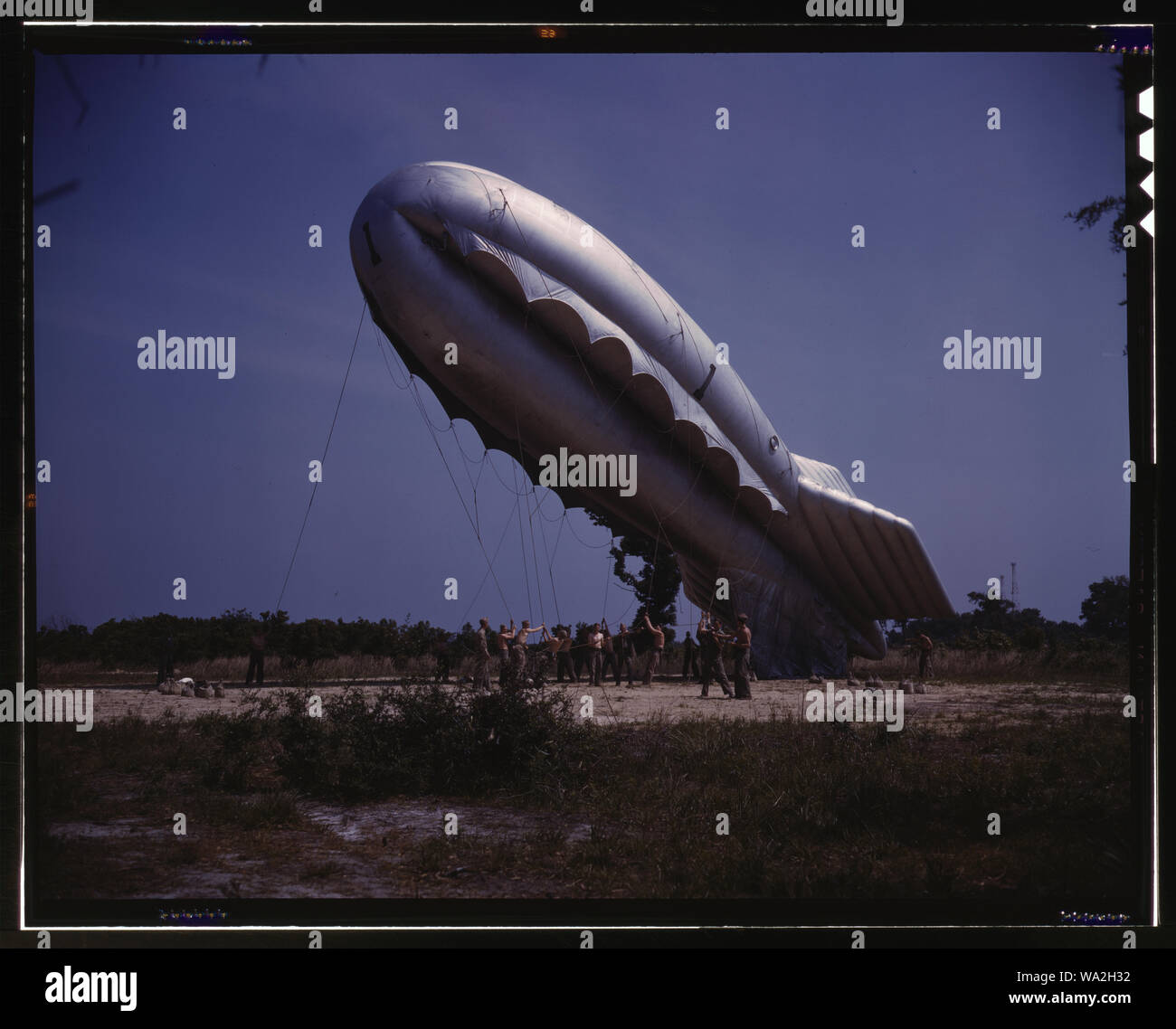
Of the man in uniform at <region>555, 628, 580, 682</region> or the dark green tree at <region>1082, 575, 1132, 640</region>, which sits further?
the man in uniform at <region>555, 628, 580, 682</region>

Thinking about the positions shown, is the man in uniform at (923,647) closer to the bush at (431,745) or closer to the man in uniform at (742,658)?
the man in uniform at (742,658)

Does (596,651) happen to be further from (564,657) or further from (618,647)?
(564,657)

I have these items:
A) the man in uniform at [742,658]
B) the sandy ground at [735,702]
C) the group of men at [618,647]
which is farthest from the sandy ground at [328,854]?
the man in uniform at [742,658]

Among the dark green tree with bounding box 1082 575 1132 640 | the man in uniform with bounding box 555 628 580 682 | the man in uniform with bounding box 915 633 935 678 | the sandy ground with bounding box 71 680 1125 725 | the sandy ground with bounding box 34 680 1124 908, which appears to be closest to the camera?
the sandy ground with bounding box 34 680 1124 908

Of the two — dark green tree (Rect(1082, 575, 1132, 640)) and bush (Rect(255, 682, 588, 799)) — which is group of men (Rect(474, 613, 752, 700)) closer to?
bush (Rect(255, 682, 588, 799))

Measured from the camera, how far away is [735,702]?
58.2ft

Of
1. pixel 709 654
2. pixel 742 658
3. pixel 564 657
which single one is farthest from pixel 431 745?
pixel 564 657

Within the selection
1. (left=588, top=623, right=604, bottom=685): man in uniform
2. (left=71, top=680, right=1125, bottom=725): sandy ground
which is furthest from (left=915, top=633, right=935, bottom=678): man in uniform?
(left=588, top=623, right=604, bottom=685): man in uniform

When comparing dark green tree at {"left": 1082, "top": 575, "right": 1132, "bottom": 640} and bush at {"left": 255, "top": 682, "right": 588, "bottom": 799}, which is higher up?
dark green tree at {"left": 1082, "top": 575, "right": 1132, "bottom": 640}

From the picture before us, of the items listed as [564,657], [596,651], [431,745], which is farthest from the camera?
[564,657]

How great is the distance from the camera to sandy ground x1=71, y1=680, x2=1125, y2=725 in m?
15.0

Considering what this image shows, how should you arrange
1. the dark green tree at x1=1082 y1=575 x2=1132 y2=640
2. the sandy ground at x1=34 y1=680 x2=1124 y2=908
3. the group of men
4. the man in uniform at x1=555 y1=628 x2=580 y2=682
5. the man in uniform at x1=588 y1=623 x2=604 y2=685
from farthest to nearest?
the man in uniform at x1=555 y1=628 x2=580 y2=682 → the man in uniform at x1=588 y1=623 x2=604 y2=685 → the group of men → the dark green tree at x1=1082 y1=575 x2=1132 y2=640 → the sandy ground at x1=34 y1=680 x2=1124 y2=908

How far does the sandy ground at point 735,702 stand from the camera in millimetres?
14953

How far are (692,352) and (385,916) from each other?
15.8 metres
